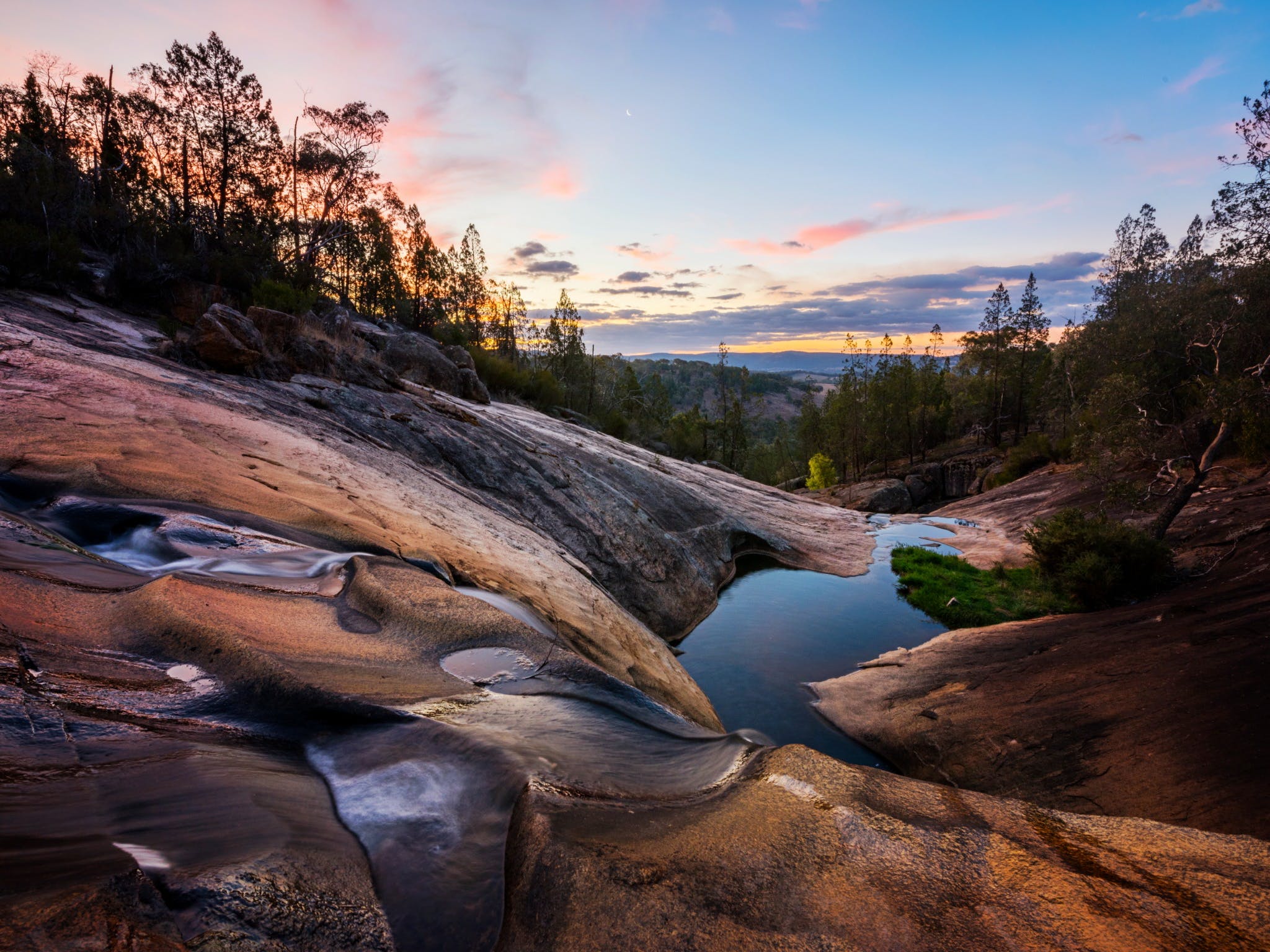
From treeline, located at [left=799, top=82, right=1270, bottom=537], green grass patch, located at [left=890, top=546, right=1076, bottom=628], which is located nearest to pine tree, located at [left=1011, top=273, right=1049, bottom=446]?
treeline, located at [left=799, top=82, right=1270, bottom=537]

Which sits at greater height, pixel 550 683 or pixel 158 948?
pixel 158 948

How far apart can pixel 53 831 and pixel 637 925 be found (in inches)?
113

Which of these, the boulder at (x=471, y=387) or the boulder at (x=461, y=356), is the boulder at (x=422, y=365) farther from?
the boulder at (x=461, y=356)

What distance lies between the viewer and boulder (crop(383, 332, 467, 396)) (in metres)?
27.7

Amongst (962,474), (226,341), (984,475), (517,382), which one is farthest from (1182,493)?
(962,474)

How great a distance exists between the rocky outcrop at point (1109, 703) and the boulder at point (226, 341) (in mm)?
17620

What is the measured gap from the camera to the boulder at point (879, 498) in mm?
52656

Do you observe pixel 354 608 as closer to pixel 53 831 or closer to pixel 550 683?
pixel 550 683

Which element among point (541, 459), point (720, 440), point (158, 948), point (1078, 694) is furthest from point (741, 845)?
point (720, 440)

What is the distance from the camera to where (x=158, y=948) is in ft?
7.11

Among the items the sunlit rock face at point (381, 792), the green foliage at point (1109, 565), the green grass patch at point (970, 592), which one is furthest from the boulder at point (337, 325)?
the green foliage at point (1109, 565)

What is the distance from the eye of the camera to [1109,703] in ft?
37.0

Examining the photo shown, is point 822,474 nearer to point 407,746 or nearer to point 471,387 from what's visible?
point 471,387

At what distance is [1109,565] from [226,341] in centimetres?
2614
